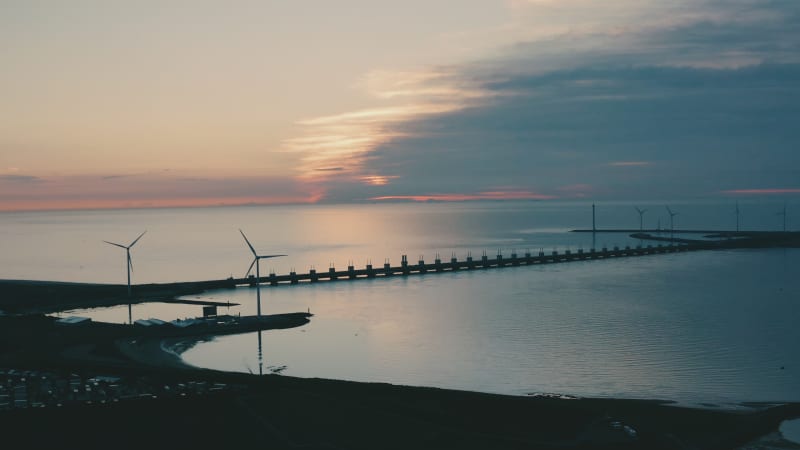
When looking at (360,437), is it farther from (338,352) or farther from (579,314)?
(579,314)

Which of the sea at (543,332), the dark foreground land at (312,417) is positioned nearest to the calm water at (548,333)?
the sea at (543,332)

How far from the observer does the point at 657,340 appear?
248 feet

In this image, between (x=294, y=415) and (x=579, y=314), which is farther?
(x=579, y=314)

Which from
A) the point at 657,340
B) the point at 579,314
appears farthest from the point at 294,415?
the point at 579,314

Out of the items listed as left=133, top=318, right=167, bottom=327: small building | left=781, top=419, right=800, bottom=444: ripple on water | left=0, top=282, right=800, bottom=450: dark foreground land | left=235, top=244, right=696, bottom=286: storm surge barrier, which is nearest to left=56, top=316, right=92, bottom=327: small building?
left=133, top=318, right=167, bottom=327: small building

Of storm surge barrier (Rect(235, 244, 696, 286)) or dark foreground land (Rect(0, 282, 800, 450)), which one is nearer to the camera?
dark foreground land (Rect(0, 282, 800, 450))

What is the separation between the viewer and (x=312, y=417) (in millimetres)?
41094

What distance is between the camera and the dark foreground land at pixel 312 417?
3738cm

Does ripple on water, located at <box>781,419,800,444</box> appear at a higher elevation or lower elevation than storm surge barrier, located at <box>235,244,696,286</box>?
lower

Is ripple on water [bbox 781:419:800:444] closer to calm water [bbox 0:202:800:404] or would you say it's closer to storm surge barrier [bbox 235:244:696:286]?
calm water [bbox 0:202:800:404]

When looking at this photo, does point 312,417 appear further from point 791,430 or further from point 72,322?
point 72,322

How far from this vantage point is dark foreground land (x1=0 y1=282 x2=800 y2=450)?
37.4 m

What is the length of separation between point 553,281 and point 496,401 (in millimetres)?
88373

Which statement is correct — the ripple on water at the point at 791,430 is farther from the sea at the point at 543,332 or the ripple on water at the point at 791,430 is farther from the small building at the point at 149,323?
the small building at the point at 149,323
